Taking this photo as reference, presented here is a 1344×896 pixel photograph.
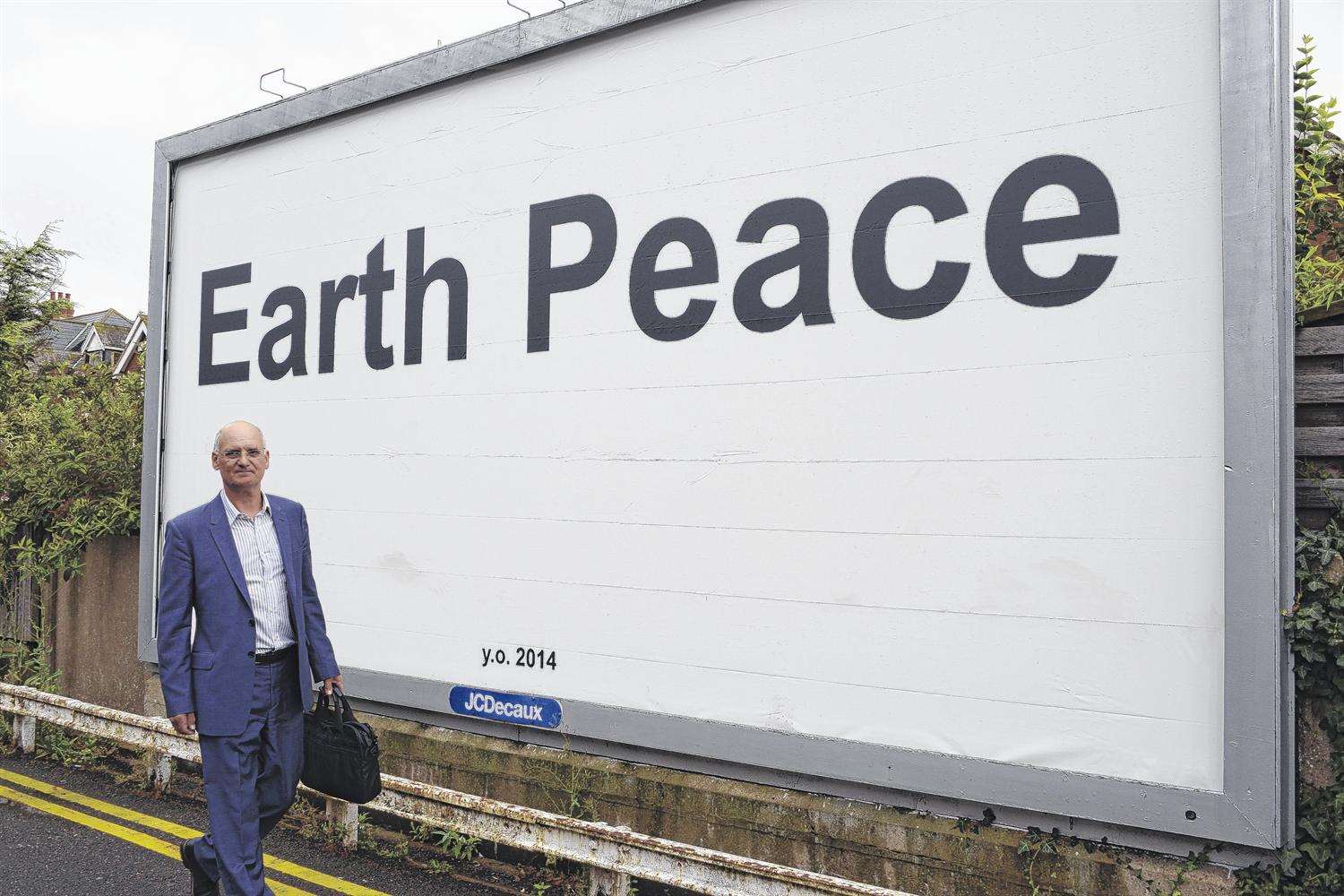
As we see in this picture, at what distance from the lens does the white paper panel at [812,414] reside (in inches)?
160

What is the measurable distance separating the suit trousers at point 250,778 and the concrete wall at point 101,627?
429 cm

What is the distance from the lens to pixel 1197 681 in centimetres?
393

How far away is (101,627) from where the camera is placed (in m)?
8.55

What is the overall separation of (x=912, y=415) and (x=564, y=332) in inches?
79.7

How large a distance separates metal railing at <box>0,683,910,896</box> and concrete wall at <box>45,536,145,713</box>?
2140mm

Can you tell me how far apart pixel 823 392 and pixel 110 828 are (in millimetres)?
4656

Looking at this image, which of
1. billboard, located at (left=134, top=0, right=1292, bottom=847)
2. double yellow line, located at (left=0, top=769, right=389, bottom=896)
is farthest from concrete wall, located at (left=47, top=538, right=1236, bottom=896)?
double yellow line, located at (left=0, top=769, right=389, bottom=896)

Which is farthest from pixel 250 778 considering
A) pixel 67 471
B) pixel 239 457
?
pixel 67 471

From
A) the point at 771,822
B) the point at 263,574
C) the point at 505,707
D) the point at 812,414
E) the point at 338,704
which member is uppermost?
the point at 812,414

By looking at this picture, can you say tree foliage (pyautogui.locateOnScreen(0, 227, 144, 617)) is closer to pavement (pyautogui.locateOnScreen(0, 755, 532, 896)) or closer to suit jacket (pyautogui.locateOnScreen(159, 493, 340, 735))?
pavement (pyautogui.locateOnScreen(0, 755, 532, 896))

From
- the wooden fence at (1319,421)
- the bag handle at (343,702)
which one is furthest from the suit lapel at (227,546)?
the wooden fence at (1319,421)

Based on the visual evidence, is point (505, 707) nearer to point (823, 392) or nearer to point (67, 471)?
point (823, 392)

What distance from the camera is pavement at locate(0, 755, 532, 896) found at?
5180 mm

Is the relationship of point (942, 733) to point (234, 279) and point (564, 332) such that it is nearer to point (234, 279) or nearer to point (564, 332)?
point (564, 332)
